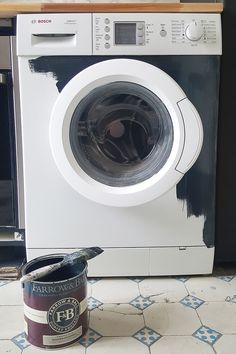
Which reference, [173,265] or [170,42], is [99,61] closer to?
[170,42]

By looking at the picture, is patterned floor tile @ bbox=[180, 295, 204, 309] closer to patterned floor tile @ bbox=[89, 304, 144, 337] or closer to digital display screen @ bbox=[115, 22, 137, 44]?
patterned floor tile @ bbox=[89, 304, 144, 337]

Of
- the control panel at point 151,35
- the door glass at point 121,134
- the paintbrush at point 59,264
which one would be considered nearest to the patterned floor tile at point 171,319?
the paintbrush at point 59,264

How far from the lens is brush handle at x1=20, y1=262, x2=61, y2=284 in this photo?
1059 millimetres

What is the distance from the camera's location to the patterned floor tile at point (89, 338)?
3.63 feet

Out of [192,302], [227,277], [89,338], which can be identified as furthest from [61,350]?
[227,277]

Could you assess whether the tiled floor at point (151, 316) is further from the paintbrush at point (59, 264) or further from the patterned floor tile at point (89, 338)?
the paintbrush at point (59, 264)

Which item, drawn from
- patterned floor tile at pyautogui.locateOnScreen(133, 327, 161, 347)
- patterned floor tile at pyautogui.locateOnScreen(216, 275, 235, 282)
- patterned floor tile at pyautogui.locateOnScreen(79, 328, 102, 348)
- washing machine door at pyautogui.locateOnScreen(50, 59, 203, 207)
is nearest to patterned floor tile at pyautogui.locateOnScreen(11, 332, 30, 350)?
patterned floor tile at pyautogui.locateOnScreen(79, 328, 102, 348)

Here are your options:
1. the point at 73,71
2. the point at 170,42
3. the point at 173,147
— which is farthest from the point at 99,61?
the point at 173,147

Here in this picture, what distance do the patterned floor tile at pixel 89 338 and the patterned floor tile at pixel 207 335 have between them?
0.26 metres

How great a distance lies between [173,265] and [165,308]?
186mm

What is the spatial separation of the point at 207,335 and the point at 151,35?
0.85 meters

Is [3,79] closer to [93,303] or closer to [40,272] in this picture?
[40,272]

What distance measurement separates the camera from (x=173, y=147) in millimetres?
1241

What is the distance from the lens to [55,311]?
1.07 metres
